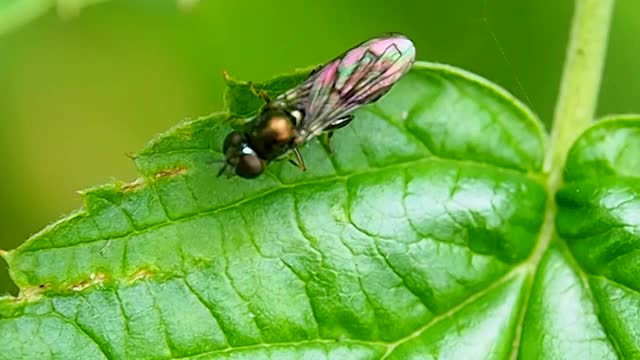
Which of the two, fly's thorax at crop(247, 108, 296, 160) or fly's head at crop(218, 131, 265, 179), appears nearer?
fly's head at crop(218, 131, 265, 179)

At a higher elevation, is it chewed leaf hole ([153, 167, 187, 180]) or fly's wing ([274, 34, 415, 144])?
fly's wing ([274, 34, 415, 144])

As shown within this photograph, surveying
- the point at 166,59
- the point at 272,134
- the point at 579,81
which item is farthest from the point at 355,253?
the point at 166,59

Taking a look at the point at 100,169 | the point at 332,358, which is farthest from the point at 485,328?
the point at 100,169

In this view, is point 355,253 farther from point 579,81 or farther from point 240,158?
point 579,81

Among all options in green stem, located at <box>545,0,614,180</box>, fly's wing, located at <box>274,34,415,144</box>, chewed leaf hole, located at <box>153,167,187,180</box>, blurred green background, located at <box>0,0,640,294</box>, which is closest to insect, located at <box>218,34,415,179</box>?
fly's wing, located at <box>274,34,415,144</box>

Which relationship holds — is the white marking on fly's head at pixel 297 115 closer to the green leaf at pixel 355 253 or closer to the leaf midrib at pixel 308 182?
the green leaf at pixel 355 253

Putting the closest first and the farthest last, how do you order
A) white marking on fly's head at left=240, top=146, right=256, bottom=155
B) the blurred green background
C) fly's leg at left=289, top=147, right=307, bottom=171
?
white marking on fly's head at left=240, top=146, right=256, bottom=155 → fly's leg at left=289, top=147, right=307, bottom=171 → the blurred green background

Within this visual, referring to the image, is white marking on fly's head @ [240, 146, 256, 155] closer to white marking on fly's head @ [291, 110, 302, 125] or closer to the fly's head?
the fly's head
